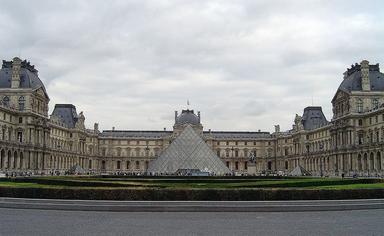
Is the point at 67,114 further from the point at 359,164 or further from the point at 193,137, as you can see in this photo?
the point at 359,164

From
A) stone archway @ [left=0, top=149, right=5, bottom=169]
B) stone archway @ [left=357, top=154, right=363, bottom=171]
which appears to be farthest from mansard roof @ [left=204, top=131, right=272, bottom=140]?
stone archway @ [left=0, top=149, right=5, bottom=169]

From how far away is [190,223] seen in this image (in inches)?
554

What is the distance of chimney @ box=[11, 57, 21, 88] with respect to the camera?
6820 cm

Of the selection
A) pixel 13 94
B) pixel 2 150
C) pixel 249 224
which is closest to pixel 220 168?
pixel 2 150

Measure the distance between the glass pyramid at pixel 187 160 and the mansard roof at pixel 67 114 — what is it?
42359 mm

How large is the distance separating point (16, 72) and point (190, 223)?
201 feet

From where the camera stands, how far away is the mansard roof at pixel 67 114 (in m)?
96.6

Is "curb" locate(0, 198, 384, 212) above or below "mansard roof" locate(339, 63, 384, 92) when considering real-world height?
below

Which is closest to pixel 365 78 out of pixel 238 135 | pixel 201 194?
pixel 238 135

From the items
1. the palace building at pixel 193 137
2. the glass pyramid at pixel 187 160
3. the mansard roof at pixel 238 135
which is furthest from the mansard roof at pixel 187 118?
the glass pyramid at pixel 187 160

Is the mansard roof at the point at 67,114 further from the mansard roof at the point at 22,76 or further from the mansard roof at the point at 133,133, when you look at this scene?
the mansard roof at the point at 22,76

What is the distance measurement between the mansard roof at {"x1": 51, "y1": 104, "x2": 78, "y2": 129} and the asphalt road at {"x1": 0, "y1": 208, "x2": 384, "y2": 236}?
81498mm

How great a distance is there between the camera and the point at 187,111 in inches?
Result: 4830

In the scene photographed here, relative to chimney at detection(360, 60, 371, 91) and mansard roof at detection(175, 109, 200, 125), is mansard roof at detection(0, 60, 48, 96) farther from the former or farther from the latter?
mansard roof at detection(175, 109, 200, 125)
